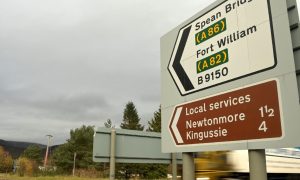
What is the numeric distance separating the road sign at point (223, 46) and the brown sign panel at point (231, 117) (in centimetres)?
23

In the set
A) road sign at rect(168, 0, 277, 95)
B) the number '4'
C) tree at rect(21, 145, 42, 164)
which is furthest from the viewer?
tree at rect(21, 145, 42, 164)

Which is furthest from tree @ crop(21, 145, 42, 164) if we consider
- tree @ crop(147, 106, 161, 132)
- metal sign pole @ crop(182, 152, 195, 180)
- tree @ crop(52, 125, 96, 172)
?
metal sign pole @ crop(182, 152, 195, 180)

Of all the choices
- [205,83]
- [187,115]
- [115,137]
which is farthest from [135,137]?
[205,83]

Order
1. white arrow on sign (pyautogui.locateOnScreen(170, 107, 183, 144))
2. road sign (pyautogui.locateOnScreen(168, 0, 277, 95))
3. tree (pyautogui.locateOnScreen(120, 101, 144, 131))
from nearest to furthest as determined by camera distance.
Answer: road sign (pyautogui.locateOnScreen(168, 0, 277, 95)) → white arrow on sign (pyautogui.locateOnScreen(170, 107, 183, 144)) → tree (pyautogui.locateOnScreen(120, 101, 144, 131))

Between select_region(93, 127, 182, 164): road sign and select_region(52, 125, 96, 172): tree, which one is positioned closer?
select_region(93, 127, 182, 164): road sign

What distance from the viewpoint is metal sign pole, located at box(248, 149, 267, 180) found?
3.42 meters

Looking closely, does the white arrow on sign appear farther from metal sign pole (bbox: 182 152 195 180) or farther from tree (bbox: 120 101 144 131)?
tree (bbox: 120 101 144 131)

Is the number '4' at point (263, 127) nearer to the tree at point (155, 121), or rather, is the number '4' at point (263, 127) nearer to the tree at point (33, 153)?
the tree at point (155, 121)

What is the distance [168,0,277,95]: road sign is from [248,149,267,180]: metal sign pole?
0.91 m

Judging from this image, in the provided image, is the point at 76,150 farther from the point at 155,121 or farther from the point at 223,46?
the point at 223,46

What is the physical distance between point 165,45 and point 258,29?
1981mm

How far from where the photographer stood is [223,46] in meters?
4.09

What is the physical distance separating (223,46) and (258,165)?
5.04ft

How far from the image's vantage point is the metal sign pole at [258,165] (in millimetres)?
3424
